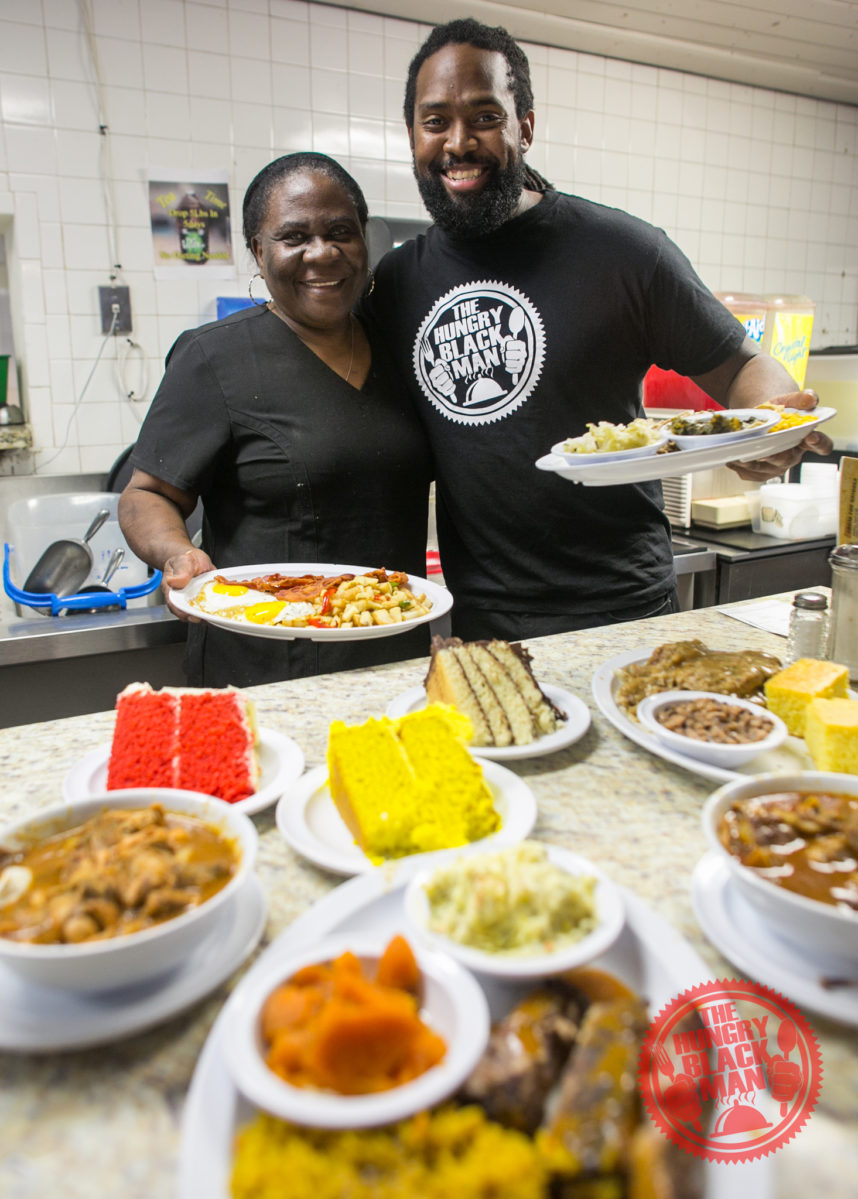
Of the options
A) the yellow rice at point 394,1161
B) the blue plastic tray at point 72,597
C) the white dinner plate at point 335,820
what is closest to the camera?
the yellow rice at point 394,1161

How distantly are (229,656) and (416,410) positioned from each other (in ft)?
2.96

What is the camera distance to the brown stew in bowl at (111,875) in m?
0.86

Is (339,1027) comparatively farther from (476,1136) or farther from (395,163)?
(395,163)

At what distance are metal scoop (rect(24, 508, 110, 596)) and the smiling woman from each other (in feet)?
2.61

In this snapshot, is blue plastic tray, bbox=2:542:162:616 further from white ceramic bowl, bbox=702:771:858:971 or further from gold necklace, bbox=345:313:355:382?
white ceramic bowl, bbox=702:771:858:971

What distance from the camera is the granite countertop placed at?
72 centimetres

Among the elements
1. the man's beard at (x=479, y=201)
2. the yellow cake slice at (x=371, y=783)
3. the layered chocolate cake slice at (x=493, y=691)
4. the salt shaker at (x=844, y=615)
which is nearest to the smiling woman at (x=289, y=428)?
the man's beard at (x=479, y=201)

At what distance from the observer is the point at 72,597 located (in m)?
2.80

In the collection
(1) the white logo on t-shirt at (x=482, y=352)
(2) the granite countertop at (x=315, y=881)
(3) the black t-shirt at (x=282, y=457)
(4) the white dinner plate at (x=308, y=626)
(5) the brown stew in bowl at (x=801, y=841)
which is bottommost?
(2) the granite countertop at (x=315, y=881)

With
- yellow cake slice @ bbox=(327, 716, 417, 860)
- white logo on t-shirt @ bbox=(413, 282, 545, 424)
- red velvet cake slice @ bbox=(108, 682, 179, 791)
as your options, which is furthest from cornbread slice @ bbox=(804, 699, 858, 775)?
white logo on t-shirt @ bbox=(413, 282, 545, 424)

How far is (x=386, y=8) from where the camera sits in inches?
165

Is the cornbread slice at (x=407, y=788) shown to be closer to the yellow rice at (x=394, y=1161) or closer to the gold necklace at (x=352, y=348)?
the yellow rice at (x=394, y=1161)

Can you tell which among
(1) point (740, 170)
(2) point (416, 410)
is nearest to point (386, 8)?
(1) point (740, 170)

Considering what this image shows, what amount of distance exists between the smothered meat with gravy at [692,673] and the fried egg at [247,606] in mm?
746
